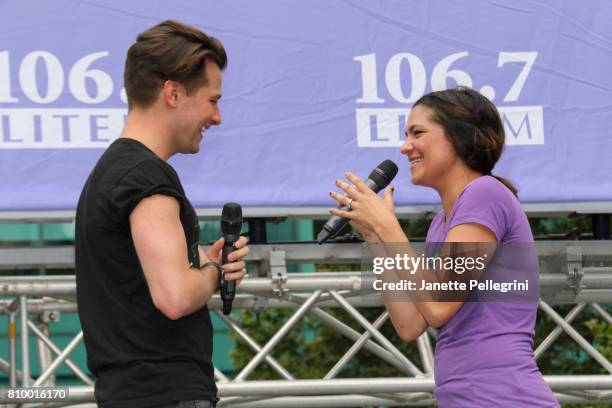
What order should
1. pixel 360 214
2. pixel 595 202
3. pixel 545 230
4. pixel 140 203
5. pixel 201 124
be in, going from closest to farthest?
1. pixel 140 203
2. pixel 201 124
3. pixel 360 214
4. pixel 595 202
5. pixel 545 230

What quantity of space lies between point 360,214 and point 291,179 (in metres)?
1.62

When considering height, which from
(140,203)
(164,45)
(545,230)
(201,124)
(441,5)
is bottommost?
(545,230)

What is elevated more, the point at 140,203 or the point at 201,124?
the point at 201,124

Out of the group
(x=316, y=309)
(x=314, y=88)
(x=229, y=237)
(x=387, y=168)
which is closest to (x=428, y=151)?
(x=387, y=168)

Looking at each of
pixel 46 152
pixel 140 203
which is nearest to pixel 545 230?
pixel 46 152

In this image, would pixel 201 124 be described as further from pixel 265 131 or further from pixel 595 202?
pixel 595 202

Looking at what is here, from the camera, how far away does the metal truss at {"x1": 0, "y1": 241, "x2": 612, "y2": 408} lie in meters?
4.20

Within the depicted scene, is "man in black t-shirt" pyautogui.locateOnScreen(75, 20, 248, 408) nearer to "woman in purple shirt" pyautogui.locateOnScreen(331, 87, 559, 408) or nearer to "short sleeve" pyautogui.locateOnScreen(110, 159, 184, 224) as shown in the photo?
"short sleeve" pyautogui.locateOnScreen(110, 159, 184, 224)

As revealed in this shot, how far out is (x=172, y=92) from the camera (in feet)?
8.50

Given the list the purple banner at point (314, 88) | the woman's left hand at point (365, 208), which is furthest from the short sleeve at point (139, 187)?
the purple banner at point (314, 88)

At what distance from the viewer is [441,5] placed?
465 cm

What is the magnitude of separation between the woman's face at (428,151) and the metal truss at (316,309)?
1116 mm

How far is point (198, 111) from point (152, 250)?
0.41m
